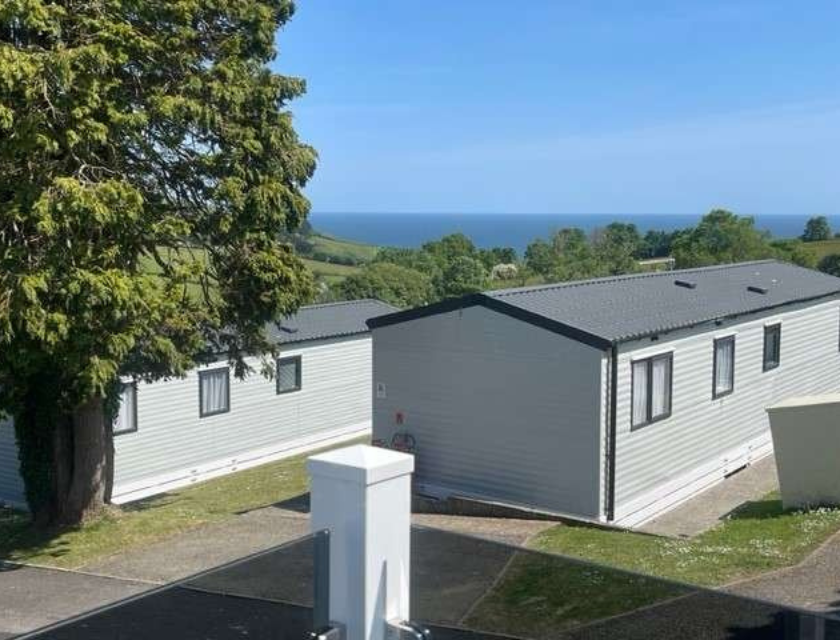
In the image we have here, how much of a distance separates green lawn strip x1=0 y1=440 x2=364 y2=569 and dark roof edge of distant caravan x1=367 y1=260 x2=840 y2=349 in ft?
12.0

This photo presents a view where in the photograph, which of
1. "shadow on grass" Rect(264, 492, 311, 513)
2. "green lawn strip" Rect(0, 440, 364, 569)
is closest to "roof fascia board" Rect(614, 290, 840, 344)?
"shadow on grass" Rect(264, 492, 311, 513)

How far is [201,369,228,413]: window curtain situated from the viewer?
1838 centimetres

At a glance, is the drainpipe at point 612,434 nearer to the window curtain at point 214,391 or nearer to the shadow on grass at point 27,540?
Result: the shadow on grass at point 27,540

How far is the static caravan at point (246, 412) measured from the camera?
55.9ft

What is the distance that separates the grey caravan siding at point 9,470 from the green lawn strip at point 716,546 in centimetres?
913

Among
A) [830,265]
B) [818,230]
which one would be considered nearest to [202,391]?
[830,265]

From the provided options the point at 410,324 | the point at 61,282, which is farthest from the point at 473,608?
the point at 410,324

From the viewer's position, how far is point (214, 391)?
18.6m

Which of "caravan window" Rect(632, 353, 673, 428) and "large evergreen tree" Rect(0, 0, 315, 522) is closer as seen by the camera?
"large evergreen tree" Rect(0, 0, 315, 522)

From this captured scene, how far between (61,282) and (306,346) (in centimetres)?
997

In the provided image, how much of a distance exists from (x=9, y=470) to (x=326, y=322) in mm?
7407

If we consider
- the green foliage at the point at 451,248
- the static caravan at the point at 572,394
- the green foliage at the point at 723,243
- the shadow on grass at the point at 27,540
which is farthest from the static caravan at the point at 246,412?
the green foliage at the point at 451,248

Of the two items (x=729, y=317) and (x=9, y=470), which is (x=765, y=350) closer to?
(x=729, y=317)

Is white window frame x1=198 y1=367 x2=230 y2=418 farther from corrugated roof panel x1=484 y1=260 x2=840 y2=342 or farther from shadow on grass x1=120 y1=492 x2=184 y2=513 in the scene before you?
corrugated roof panel x1=484 y1=260 x2=840 y2=342
